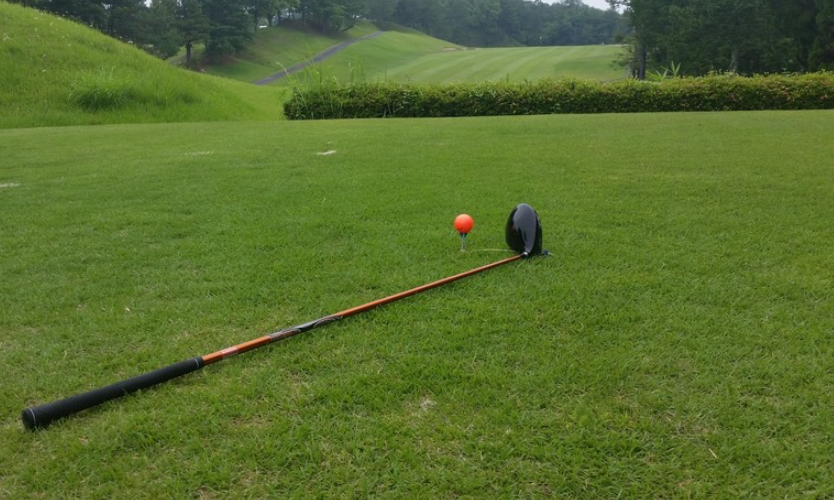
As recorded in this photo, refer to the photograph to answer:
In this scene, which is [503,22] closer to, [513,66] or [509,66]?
[513,66]

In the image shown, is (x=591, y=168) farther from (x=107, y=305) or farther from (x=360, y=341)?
(x=107, y=305)

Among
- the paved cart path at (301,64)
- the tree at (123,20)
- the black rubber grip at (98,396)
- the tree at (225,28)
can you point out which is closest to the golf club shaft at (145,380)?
the black rubber grip at (98,396)

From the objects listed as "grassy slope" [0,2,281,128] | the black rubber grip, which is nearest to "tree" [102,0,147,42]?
"grassy slope" [0,2,281,128]

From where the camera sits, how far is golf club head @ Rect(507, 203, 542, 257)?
2959mm

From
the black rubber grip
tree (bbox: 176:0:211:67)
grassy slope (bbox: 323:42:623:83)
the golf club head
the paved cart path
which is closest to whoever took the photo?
the black rubber grip

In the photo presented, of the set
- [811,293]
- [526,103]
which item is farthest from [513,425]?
[526,103]

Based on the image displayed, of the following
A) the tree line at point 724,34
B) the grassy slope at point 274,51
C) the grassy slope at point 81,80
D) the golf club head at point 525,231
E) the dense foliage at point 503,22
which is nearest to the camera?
the golf club head at point 525,231

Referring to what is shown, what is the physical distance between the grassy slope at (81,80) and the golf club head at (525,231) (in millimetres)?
10995

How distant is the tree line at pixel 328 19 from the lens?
33.4 metres

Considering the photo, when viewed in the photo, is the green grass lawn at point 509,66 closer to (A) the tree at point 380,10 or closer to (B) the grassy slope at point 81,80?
(B) the grassy slope at point 81,80

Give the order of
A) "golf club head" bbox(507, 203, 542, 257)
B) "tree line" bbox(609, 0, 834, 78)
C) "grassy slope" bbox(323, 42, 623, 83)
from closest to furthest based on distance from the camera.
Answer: "golf club head" bbox(507, 203, 542, 257), "tree line" bbox(609, 0, 834, 78), "grassy slope" bbox(323, 42, 623, 83)

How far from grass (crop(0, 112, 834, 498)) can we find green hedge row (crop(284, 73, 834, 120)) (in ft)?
24.8

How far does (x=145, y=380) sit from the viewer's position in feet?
6.14

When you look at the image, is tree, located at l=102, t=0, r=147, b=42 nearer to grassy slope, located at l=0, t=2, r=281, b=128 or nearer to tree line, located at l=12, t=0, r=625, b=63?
tree line, located at l=12, t=0, r=625, b=63
